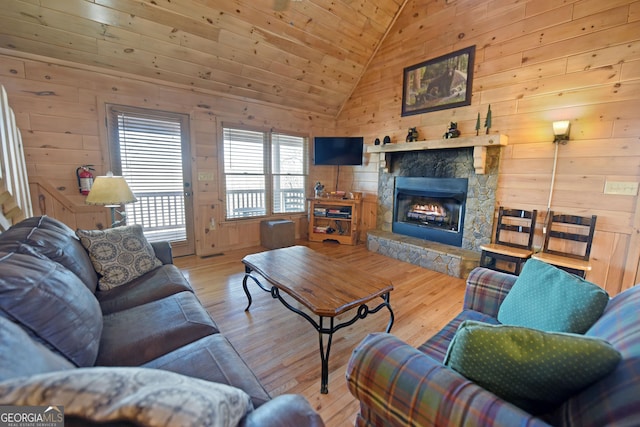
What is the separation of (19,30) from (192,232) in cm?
262

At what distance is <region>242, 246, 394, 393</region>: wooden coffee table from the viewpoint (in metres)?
1.56

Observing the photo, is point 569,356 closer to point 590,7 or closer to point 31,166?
point 590,7

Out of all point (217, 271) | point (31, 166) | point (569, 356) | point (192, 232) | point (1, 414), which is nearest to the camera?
point (1, 414)

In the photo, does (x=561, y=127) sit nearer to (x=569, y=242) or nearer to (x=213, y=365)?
(x=569, y=242)

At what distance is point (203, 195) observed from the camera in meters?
3.93

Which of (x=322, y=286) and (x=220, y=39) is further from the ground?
(x=220, y=39)

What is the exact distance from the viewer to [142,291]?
5.72 ft

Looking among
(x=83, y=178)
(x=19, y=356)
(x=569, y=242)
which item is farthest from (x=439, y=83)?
(x=83, y=178)

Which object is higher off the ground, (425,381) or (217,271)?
(425,381)

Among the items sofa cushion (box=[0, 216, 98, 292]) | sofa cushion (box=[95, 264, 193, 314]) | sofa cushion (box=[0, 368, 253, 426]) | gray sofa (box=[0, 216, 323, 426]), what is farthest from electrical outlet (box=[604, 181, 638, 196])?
sofa cushion (box=[0, 216, 98, 292])

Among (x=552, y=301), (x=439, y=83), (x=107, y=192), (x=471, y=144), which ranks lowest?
(x=552, y=301)

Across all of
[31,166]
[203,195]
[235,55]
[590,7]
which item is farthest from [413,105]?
[31,166]

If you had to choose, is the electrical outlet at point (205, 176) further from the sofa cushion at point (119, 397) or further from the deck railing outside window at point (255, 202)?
the sofa cushion at point (119, 397)

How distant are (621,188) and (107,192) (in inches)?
176
